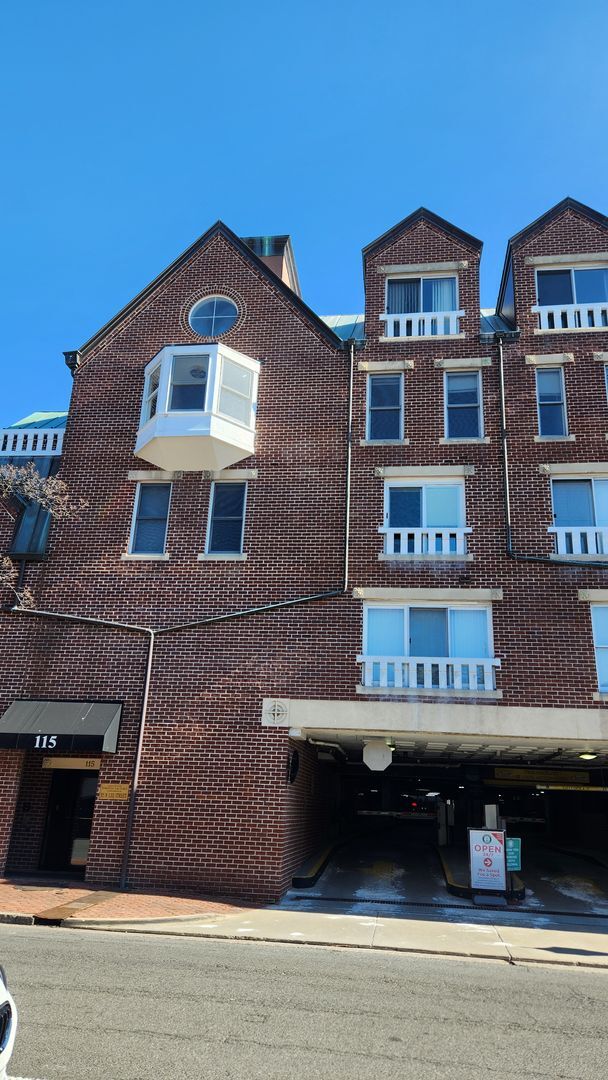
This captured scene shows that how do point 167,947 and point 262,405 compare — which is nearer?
point 167,947

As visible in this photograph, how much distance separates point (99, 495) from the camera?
1777cm

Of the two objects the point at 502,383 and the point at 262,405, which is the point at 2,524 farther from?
the point at 502,383

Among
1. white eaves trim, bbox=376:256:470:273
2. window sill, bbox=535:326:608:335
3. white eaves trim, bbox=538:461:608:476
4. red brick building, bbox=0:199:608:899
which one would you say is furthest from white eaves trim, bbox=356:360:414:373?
white eaves trim, bbox=538:461:608:476

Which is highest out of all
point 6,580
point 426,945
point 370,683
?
point 6,580

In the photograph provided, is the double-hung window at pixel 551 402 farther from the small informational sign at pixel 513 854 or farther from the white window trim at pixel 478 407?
the small informational sign at pixel 513 854

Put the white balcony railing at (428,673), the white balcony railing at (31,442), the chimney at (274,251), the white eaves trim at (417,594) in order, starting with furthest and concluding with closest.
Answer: the chimney at (274,251) → the white balcony railing at (31,442) → the white eaves trim at (417,594) → the white balcony railing at (428,673)

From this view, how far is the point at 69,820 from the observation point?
55.9ft

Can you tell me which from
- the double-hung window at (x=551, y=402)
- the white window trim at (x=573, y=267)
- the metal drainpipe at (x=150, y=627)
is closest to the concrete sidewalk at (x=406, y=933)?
the metal drainpipe at (x=150, y=627)

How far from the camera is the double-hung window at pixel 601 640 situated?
15023 millimetres

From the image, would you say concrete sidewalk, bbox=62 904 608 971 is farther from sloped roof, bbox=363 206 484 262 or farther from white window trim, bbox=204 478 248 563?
sloped roof, bbox=363 206 484 262

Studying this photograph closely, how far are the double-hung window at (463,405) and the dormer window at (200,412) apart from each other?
4672 millimetres

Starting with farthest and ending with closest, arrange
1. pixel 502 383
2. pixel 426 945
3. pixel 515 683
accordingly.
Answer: pixel 502 383 → pixel 515 683 → pixel 426 945

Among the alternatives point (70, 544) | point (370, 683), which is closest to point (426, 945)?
point (370, 683)

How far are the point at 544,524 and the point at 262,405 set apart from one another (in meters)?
7.12
